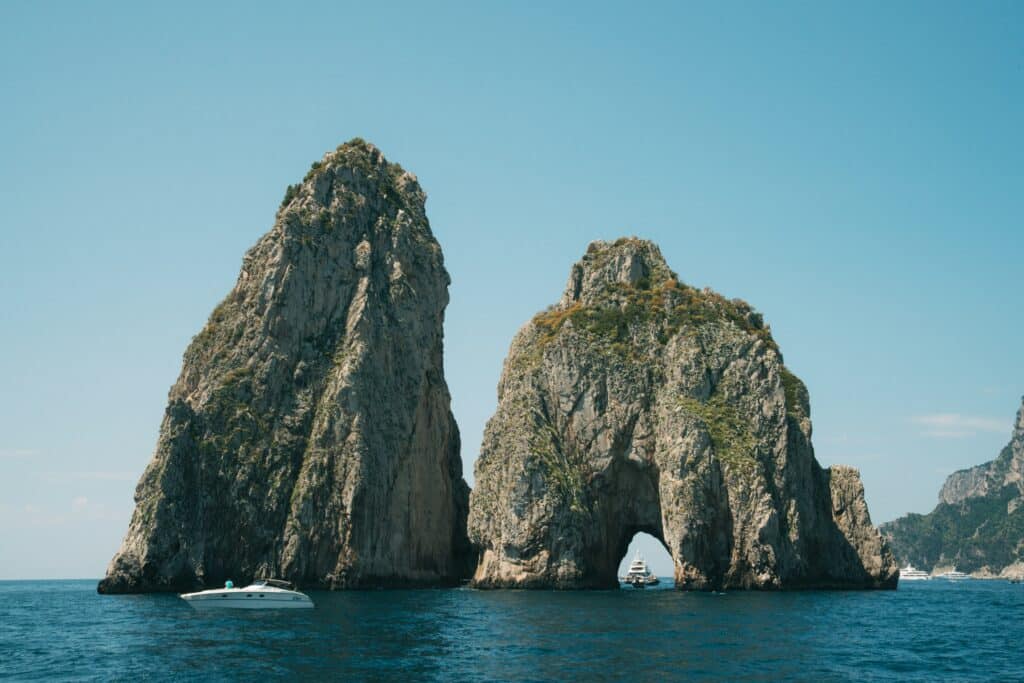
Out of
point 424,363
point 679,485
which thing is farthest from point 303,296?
point 679,485

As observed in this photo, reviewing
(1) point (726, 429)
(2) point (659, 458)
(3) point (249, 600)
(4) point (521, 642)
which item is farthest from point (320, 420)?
(4) point (521, 642)

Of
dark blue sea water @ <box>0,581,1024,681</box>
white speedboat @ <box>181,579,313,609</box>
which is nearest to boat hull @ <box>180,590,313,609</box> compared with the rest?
white speedboat @ <box>181,579,313,609</box>

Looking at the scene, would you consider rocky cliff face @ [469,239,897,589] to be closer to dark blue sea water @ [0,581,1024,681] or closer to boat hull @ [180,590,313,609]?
dark blue sea water @ [0,581,1024,681]

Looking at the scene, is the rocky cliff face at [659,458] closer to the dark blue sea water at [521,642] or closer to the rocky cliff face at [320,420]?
the rocky cliff face at [320,420]

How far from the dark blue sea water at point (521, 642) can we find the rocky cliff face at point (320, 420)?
21474 millimetres

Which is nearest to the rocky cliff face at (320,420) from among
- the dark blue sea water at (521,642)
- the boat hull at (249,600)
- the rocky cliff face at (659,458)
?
the rocky cliff face at (659,458)

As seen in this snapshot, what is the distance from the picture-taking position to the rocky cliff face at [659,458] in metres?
105

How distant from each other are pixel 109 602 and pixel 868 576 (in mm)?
91833

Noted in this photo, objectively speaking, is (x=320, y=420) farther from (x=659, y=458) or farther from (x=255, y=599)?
(x=659, y=458)

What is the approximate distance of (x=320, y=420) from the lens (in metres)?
118

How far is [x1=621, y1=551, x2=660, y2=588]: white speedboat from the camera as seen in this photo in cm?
13425

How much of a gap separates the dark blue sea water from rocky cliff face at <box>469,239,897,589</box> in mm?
18601

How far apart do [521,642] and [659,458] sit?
57.7 m

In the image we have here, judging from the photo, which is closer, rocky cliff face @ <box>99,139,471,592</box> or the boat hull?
the boat hull
